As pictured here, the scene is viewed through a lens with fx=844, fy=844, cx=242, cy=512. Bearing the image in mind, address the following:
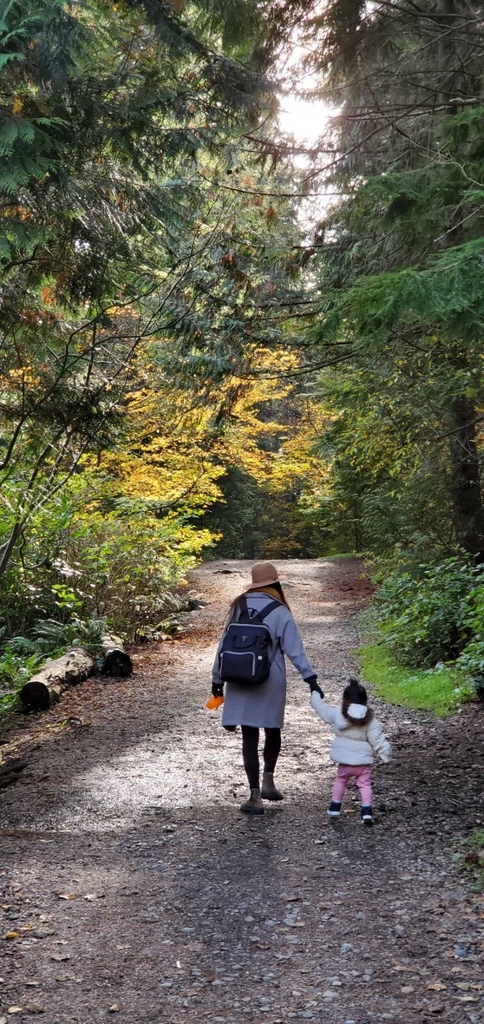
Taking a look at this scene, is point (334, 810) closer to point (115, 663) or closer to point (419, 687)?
point (419, 687)

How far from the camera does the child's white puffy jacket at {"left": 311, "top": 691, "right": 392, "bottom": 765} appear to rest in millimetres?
5473

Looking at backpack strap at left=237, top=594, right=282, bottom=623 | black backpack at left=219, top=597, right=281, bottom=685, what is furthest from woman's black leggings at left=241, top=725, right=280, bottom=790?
backpack strap at left=237, top=594, right=282, bottom=623

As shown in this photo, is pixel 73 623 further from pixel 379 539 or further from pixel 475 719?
pixel 475 719

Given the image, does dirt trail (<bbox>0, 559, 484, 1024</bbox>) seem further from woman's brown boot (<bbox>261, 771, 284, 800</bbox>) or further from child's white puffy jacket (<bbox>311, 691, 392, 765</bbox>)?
child's white puffy jacket (<bbox>311, 691, 392, 765</bbox>)

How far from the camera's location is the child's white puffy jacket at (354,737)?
547cm

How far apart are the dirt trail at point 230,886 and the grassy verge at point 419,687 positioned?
41cm

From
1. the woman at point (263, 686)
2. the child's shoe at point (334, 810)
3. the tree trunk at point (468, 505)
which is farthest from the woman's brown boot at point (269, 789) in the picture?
the tree trunk at point (468, 505)

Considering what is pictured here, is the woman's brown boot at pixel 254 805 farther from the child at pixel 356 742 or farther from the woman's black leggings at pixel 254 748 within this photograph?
the child at pixel 356 742

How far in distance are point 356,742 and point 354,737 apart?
0.04 meters

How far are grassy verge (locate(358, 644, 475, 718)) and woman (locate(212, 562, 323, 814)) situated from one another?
320 cm

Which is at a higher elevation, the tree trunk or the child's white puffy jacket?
the tree trunk

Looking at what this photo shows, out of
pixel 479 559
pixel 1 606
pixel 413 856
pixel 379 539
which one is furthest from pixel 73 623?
pixel 413 856

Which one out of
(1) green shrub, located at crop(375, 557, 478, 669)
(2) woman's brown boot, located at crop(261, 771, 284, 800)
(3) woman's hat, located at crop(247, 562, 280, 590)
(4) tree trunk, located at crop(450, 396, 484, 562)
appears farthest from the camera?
(4) tree trunk, located at crop(450, 396, 484, 562)

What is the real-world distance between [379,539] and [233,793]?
729cm
